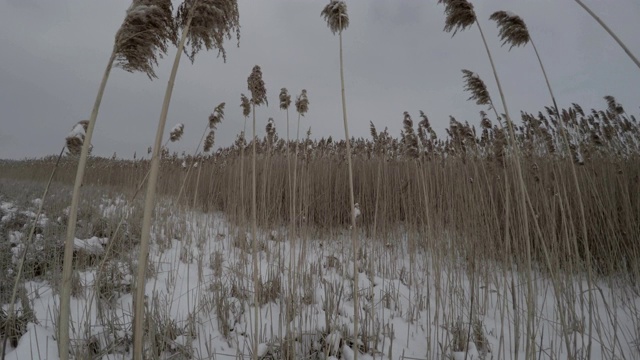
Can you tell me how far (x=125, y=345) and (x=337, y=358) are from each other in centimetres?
159

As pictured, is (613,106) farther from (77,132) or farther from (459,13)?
(77,132)

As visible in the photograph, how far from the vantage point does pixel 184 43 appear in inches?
36.5

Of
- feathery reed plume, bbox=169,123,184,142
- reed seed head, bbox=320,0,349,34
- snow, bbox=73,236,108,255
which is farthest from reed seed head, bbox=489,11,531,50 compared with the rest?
snow, bbox=73,236,108,255

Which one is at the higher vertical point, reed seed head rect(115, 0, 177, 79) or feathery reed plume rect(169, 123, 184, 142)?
feathery reed plume rect(169, 123, 184, 142)

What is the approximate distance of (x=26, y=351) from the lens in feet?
6.76

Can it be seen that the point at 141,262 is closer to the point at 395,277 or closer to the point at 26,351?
the point at 26,351

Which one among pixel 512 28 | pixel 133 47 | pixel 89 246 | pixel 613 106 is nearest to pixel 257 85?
pixel 133 47

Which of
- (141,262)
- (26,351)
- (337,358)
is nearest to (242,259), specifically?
(337,358)

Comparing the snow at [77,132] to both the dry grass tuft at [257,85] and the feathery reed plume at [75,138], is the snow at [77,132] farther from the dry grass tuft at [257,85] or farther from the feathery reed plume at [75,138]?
the dry grass tuft at [257,85]

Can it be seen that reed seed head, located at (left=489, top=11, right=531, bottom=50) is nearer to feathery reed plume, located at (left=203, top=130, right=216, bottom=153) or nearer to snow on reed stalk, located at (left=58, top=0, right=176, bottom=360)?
snow on reed stalk, located at (left=58, top=0, right=176, bottom=360)

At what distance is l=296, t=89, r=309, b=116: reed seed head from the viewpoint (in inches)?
109

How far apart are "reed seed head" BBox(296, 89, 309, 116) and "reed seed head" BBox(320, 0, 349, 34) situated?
3.34 ft

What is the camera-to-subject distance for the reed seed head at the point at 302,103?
9.09ft

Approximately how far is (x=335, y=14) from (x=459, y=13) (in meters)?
0.78
